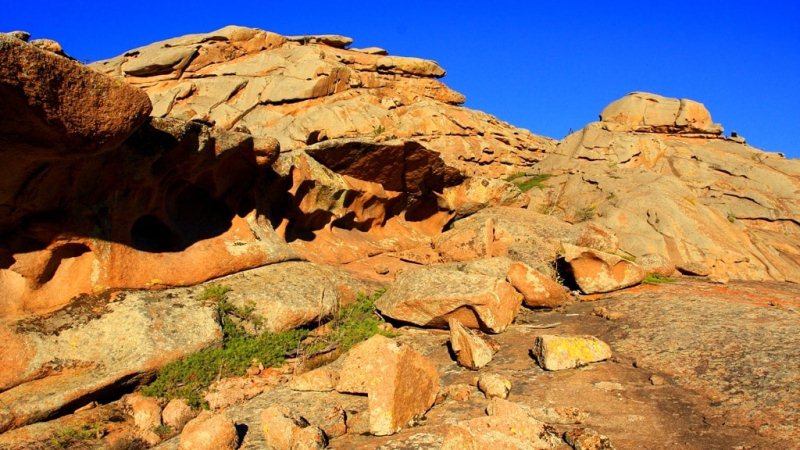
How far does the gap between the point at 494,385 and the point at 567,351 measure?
1.88 metres

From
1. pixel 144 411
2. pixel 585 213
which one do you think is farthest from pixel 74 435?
pixel 585 213

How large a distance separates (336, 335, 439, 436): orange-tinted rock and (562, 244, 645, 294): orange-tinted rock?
26.3 ft

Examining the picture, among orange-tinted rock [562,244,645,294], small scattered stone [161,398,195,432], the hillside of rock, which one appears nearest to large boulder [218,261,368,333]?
the hillside of rock

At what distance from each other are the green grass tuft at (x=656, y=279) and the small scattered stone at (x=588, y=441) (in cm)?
996

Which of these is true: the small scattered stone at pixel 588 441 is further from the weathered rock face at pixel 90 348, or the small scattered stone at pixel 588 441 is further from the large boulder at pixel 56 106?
the large boulder at pixel 56 106

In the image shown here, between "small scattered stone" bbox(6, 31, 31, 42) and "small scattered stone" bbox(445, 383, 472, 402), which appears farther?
"small scattered stone" bbox(445, 383, 472, 402)

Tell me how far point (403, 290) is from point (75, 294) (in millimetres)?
6691

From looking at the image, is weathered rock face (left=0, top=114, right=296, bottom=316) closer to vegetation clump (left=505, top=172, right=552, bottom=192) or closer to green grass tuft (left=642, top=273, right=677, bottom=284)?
green grass tuft (left=642, top=273, right=677, bottom=284)

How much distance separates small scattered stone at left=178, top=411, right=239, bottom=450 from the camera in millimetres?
7254

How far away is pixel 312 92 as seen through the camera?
31203mm

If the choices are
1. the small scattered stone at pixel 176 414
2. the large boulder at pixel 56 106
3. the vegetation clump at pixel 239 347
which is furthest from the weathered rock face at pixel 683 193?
the large boulder at pixel 56 106

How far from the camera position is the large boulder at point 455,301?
11945 mm

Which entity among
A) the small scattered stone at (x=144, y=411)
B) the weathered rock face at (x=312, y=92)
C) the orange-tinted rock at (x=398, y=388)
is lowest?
the small scattered stone at (x=144, y=411)

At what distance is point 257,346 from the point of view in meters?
11.4
